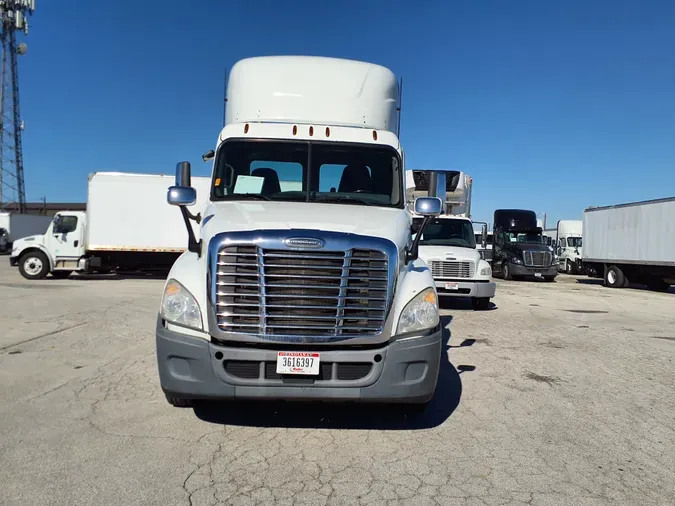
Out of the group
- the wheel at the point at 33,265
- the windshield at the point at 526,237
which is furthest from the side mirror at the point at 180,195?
the windshield at the point at 526,237

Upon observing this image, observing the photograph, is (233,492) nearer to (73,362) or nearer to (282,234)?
(282,234)

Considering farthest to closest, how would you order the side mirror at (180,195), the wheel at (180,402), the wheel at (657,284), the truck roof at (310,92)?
the wheel at (657,284) → the truck roof at (310,92) → the side mirror at (180,195) → the wheel at (180,402)

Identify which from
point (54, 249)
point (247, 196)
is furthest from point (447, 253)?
point (54, 249)

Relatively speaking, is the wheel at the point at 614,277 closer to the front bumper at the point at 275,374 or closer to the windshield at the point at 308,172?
the windshield at the point at 308,172

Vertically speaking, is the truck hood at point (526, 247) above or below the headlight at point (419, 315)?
above

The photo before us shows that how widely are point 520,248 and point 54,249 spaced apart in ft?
62.8

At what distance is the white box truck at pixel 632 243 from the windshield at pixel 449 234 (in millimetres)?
10354

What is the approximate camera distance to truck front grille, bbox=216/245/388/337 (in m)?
4.14

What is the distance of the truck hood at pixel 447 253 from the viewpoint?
12.3 metres

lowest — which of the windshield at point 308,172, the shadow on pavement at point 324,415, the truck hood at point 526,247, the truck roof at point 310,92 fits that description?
the shadow on pavement at point 324,415

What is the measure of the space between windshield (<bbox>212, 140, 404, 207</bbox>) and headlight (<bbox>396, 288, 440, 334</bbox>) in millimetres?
1495

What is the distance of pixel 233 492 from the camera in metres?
3.44

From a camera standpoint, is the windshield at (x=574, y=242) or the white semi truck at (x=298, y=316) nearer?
the white semi truck at (x=298, y=316)

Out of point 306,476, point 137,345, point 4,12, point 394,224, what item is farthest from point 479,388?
point 4,12
